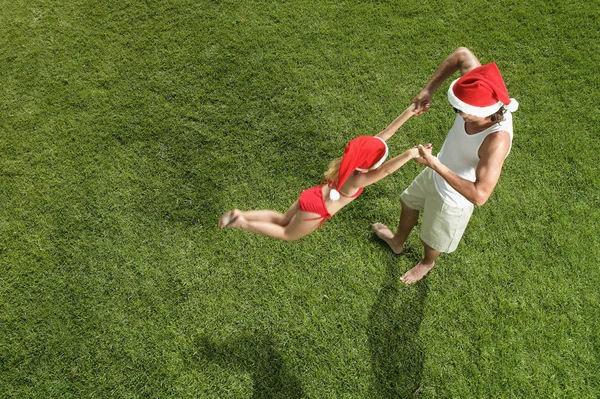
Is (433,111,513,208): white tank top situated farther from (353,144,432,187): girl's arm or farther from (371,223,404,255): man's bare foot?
(371,223,404,255): man's bare foot

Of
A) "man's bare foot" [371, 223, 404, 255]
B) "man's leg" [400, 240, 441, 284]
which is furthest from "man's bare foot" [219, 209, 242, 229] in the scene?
"man's leg" [400, 240, 441, 284]

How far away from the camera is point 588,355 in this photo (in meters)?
3.67

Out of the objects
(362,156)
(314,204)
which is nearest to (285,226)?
(314,204)

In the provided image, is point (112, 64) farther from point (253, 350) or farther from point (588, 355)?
point (588, 355)

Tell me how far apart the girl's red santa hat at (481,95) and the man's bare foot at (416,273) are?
1732 millimetres

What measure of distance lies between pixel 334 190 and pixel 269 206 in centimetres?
139

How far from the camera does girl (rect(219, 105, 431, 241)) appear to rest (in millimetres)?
3078

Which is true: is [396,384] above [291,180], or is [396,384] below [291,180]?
below

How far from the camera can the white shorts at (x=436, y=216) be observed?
3.29 metres

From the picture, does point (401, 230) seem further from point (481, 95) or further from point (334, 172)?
point (481, 95)

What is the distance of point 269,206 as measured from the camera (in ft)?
14.8

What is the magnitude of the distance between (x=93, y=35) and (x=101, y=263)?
10.7ft

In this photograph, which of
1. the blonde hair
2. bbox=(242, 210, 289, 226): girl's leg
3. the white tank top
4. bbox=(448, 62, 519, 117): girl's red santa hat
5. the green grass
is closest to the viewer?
bbox=(448, 62, 519, 117): girl's red santa hat

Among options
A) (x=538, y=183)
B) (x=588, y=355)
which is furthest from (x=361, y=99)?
(x=588, y=355)
